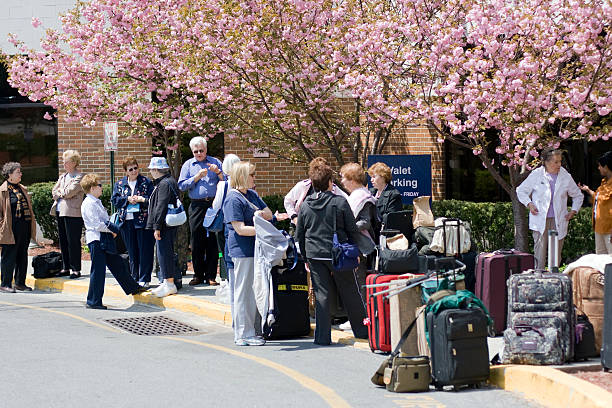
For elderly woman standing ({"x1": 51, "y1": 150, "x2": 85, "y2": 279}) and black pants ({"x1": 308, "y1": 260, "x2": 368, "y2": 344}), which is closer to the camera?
black pants ({"x1": 308, "y1": 260, "x2": 368, "y2": 344})

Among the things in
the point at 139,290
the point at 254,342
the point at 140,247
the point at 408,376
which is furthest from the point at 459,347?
the point at 140,247

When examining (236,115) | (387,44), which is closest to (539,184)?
(387,44)

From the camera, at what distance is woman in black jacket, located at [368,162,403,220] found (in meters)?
11.7

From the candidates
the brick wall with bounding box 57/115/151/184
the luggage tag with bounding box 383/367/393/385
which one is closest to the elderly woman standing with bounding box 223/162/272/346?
the luggage tag with bounding box 383/367/393/385

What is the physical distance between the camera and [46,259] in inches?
595

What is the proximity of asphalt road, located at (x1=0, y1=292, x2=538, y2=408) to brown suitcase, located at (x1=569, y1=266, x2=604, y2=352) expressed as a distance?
1.56 meters

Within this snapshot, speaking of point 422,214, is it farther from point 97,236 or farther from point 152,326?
point 97,236

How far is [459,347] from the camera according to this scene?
7.61 meters

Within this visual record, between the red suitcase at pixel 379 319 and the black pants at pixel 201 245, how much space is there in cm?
461

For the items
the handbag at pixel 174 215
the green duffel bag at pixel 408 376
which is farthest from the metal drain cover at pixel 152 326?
the green duffel bag at pixel 408 376

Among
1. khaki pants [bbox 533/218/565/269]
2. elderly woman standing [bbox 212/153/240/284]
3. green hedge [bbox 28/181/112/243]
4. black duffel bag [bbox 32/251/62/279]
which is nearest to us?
elderly woman standing [bbox 212/153/240/284]

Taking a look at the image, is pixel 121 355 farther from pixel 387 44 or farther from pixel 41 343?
pixel 387 44

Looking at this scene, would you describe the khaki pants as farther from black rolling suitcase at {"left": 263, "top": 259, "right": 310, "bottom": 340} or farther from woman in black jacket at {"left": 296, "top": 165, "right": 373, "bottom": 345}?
black rolling suitcase at {"left": 263, "top": 259, "right": 310, "bottom": 340}

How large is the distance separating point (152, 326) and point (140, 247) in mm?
2466
